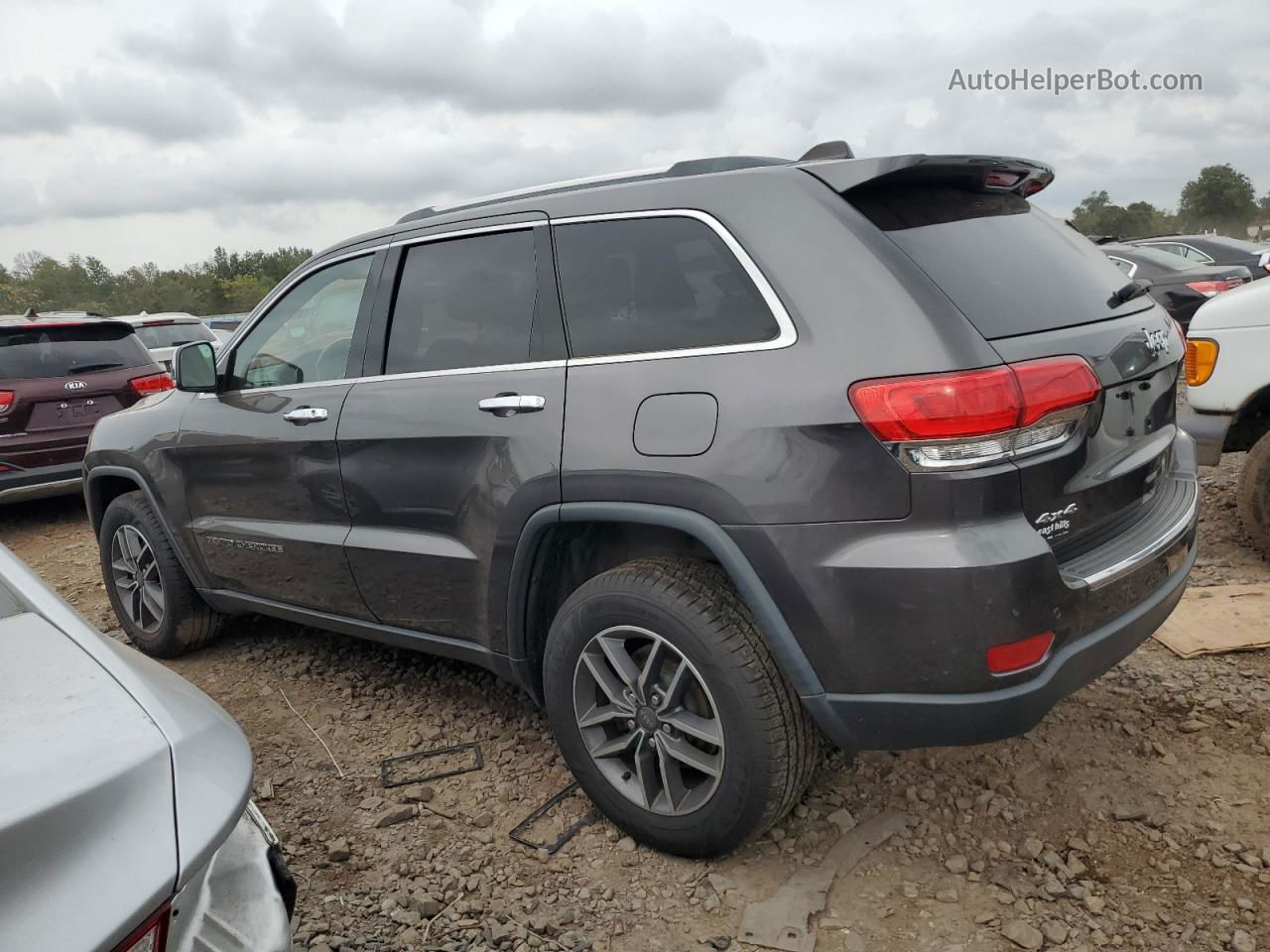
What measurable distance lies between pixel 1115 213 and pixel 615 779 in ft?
224

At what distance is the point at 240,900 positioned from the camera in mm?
1552

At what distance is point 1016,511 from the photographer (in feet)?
7.02

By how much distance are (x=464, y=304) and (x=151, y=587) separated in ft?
7.78

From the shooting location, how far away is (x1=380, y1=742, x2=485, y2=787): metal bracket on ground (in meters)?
3.24

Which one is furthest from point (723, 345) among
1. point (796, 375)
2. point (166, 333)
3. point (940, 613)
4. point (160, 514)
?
point (166, 333)

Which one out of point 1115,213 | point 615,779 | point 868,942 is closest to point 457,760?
point 615,779

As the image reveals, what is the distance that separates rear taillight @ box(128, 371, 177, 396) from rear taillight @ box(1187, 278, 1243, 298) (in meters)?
10.1

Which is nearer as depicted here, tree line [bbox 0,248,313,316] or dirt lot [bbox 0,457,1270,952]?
dirt lot [bbox 0,457,1270,952]

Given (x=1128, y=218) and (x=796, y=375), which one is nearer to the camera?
(x=796, y=375)

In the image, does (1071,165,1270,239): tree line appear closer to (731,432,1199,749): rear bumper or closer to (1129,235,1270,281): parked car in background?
(1129,235,1270,281): parked car in background

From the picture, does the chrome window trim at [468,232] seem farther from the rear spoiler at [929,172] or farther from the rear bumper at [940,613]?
the rear bumper at [940,613]

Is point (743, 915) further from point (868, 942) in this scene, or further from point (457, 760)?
point (457, 760)

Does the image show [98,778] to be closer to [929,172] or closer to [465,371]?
[465,371]

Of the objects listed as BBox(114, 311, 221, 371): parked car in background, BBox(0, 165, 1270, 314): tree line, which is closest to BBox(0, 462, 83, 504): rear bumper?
BBox(114, 311, 221, 371): parked car in background
